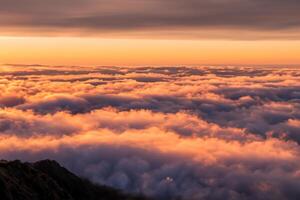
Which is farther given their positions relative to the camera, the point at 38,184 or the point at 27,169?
the point at 27,169

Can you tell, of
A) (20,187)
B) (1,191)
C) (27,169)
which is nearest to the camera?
(1,191)

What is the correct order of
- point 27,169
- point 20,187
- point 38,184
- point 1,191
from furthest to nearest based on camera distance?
point 27,169
point 38,184
point 20,187
point 1,191

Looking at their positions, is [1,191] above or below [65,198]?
above

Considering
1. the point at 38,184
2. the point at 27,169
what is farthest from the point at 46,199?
the point at 27,169

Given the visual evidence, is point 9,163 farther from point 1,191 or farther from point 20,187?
point 1,191

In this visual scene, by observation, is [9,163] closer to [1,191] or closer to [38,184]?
[38,184]

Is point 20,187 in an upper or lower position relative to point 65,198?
upper

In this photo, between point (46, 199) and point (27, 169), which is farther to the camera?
point (27, 169)

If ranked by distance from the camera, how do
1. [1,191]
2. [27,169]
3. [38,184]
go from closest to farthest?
1. [1,191]
2. [38,184]
3. [27,169]

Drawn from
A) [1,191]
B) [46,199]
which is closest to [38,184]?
[46,199]
